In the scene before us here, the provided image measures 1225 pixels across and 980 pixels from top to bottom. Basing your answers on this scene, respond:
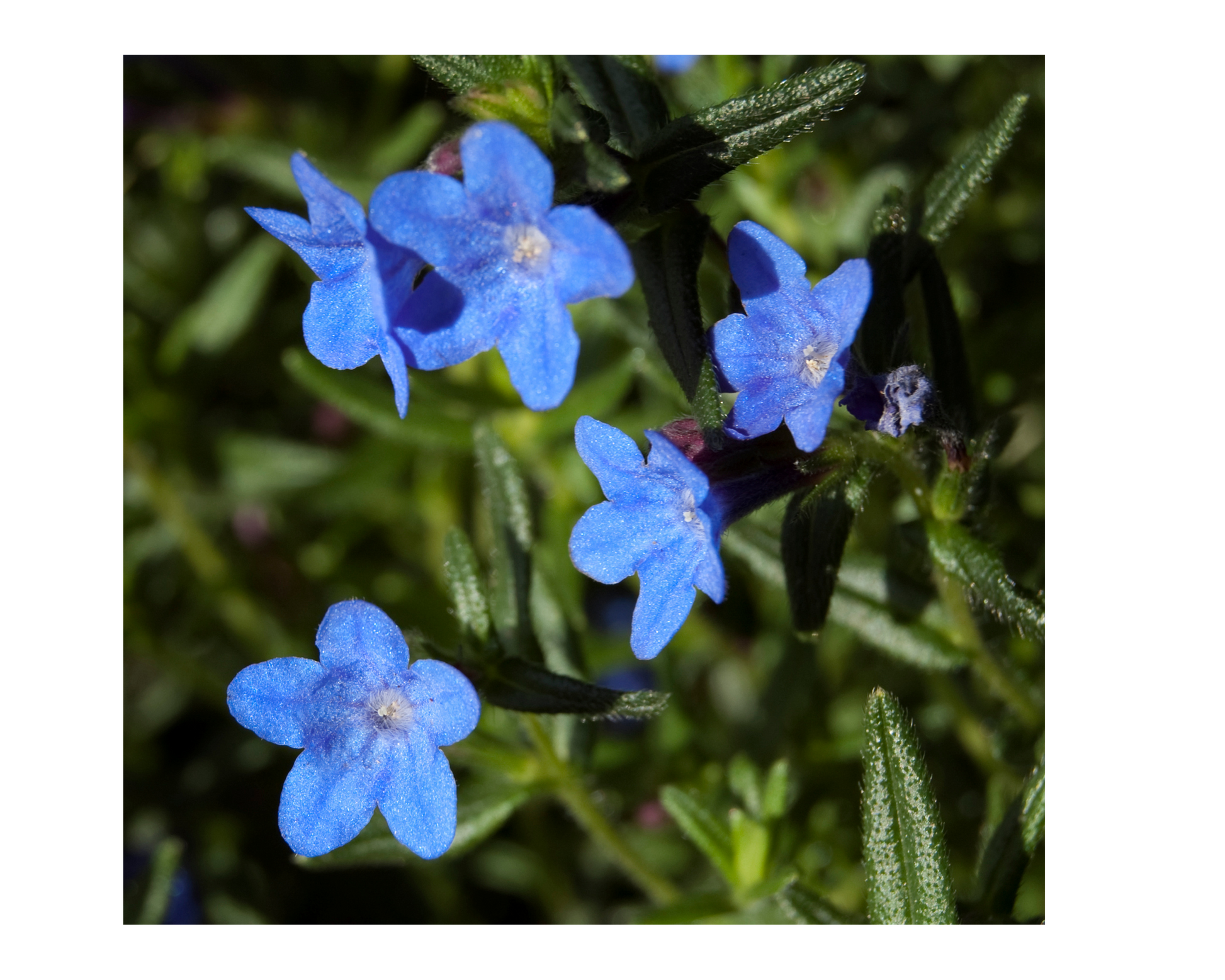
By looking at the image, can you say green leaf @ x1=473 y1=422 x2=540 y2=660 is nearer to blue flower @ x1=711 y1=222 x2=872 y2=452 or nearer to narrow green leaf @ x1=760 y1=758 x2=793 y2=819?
narrow green leaf @ x1=760 y1=758 x2=793 y2=819

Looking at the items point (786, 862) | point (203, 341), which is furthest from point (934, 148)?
point (203, 341)

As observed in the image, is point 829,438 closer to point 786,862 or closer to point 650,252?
point 650,252

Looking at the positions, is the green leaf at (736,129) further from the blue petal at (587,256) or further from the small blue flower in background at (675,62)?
the small blue flower in background at (675,62)

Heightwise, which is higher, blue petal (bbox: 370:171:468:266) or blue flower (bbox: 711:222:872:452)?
blue petal (bbox: 370:171:468:266)

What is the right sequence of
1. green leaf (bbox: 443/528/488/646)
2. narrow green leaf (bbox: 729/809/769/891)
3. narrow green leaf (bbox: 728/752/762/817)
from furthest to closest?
narrow green leaf (bbox: 728/752/762/817) < narrow green leaf (bbox: 729/809/769/891) < green leaf (bbox: 443/528/488/646)

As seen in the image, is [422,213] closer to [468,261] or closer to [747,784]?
[468,261]

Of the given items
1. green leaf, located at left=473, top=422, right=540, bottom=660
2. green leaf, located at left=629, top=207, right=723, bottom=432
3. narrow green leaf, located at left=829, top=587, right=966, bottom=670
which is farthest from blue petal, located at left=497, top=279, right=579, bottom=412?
narrow green leaf, located at left=829, top=587, right=966, bottom=670

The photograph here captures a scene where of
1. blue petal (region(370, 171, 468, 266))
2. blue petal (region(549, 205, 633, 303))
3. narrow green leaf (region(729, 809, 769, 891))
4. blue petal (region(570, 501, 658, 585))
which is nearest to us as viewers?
blue petal (region(549, 205, 633, 303))
